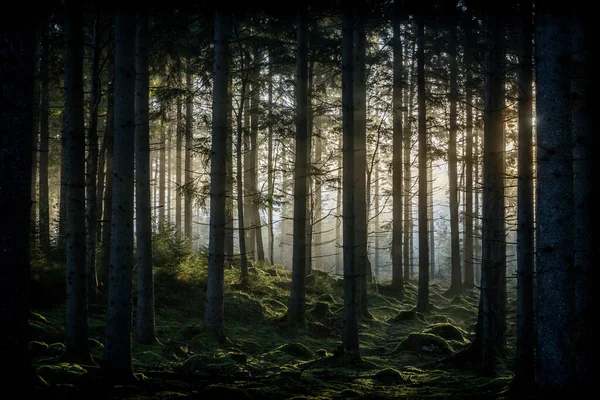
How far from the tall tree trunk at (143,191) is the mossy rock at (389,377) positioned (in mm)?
5148

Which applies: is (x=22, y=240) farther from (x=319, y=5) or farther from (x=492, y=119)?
(x=319, y=5)

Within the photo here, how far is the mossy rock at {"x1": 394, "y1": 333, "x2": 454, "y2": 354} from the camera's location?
35.6 feet

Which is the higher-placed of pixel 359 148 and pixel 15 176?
pixel 359 148

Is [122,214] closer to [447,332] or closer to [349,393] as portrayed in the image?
[349,393]

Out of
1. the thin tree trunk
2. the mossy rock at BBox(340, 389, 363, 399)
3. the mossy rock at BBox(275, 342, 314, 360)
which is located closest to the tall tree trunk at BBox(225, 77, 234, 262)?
the mossy rock at BBox(275, 342, 314, 360)

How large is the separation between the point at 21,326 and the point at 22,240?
0.92 metres

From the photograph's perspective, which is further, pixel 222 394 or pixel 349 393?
pixel 349 393

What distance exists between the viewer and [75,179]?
23.6 feet

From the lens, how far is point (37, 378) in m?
4.82

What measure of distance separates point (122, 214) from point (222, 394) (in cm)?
300

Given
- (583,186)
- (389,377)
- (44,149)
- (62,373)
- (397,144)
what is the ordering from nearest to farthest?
(62,373)
(583,186)
(389,377)
(44,149)
(397,144)

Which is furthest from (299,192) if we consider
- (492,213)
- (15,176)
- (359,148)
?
(15,176)

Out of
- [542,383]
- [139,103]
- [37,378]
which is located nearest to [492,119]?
[542,383]

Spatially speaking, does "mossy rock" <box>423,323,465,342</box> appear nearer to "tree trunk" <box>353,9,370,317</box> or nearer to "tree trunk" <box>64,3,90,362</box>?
"tree trunk" <box>353,9,370,317</box>
